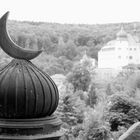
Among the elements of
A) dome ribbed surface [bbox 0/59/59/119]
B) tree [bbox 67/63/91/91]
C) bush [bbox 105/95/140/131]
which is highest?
dome ribbed surface [bbox 0/59/59/119]

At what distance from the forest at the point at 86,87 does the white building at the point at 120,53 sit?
284 inches

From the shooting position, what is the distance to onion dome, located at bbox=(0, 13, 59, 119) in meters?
4.41

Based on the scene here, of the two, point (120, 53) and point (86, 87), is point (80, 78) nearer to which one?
point (86, 87)

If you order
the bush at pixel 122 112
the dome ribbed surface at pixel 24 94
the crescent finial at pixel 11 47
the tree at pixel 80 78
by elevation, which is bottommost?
the bush at pixel 122 112

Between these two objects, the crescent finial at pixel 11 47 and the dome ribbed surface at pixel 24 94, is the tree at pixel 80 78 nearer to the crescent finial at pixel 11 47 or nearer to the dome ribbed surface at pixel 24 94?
the crescent finial at pixel 11 47

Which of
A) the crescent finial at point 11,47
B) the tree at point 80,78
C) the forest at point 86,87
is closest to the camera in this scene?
the crescent finial at point 11,47

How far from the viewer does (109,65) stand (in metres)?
69.4

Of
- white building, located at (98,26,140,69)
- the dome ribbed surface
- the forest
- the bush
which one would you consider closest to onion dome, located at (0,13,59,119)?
the dome ribbed surface

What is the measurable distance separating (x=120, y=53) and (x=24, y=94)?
6590 centimetres

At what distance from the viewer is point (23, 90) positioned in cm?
442

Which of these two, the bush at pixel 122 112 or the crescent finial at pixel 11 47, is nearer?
the crescent finial at pixel 11 47

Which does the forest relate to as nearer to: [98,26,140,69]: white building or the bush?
the bush

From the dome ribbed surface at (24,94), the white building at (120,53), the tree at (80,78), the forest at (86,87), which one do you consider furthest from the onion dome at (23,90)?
the white building at (120,53)

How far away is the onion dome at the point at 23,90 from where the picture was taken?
4.41 m
